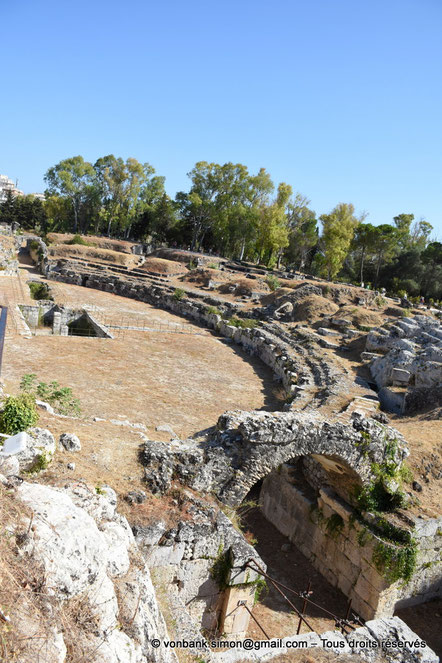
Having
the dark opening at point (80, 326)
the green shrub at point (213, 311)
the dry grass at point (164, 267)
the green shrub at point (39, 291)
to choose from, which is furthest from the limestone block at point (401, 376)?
the dry grass at point (164, 267)

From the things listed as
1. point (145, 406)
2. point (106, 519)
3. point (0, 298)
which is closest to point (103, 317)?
point (0, 298)

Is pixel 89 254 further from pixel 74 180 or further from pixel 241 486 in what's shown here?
pixel 241 486

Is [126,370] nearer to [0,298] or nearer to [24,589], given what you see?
[0,298]

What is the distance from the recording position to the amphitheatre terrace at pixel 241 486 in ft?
16.5

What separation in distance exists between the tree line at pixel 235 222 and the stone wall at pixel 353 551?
35.1 metres

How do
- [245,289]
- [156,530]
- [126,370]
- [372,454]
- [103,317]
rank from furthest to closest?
[245,289], [103,317], [126,370], [372,454], [156,530]

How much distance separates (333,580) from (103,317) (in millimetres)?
19101

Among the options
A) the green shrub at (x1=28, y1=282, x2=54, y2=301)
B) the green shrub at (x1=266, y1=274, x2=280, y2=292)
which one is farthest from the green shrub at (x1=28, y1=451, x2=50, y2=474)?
the green shrub at (x1=266, y1=274, x2=280, y2=292)

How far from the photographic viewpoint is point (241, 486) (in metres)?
8.12

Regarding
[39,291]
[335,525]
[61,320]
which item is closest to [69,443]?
[335,525]

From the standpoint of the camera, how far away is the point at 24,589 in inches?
132

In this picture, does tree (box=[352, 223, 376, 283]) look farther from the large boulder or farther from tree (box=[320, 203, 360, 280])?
the large boulder

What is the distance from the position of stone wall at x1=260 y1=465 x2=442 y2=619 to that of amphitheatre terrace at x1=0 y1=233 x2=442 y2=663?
0.12 ft

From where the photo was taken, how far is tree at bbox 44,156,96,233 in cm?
6009
